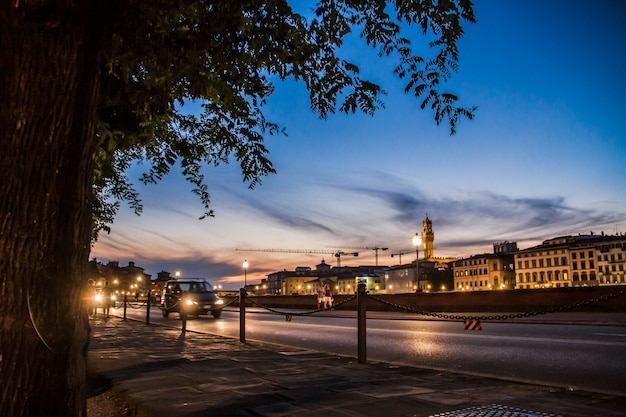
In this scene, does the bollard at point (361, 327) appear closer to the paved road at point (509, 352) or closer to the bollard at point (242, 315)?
the paved road at point (509, 352)

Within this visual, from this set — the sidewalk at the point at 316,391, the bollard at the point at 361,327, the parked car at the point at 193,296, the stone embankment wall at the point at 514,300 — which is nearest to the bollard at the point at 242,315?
the sidewalk at the point at 316,391

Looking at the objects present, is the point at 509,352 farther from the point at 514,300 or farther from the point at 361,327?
the point at 514,300

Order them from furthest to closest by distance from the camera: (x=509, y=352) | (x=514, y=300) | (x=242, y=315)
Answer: (x=514, y=300), (x=242, y=315), (x=509, y=352)

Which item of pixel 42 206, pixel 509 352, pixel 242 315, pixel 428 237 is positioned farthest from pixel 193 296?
pixel 428 237

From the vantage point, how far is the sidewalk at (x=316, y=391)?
4086mm

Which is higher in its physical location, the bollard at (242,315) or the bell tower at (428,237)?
the bell tower at (428,237)

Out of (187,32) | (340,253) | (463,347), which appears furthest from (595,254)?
(187,32)

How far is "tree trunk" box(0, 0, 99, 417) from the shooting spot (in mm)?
2699

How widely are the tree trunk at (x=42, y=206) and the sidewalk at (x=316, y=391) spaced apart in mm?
1494

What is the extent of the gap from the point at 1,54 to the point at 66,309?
1533mm

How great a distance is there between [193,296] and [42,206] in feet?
68.9

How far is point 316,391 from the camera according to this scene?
4902mm

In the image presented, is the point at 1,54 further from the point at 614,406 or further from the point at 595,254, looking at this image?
the point at 595,254

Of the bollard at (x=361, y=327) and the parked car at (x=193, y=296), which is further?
the parked car at (x=193, y=296)
